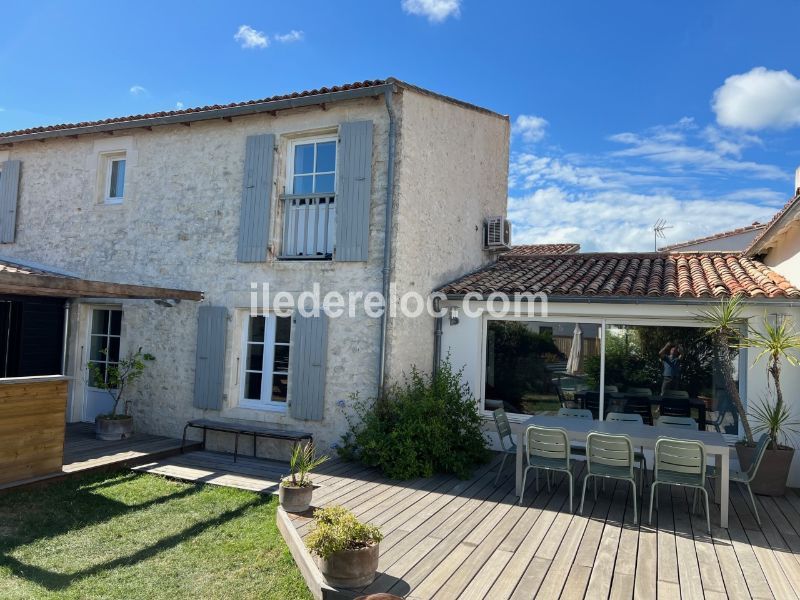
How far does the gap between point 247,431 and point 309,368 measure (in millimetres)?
1351

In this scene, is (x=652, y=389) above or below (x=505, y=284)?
below

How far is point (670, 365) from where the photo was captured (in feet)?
26.9

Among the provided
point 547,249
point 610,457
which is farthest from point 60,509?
point 547,249

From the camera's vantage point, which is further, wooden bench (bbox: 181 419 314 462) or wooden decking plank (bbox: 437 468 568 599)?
wooden bench (bbox: 181 419 314 462)

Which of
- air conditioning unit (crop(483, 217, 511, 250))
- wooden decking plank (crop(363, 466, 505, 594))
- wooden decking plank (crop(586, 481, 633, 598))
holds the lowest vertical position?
wooden decking plank (crop(363, 466, 505, 594))

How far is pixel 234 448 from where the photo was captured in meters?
8.72

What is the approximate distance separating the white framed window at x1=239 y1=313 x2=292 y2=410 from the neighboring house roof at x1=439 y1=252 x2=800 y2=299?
3018 mm

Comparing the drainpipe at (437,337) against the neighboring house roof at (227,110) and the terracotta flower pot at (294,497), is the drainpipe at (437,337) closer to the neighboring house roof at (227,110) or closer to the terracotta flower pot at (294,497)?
the neighboring house roof at (227,110)

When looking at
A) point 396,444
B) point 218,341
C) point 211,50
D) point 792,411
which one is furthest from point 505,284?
point 211,50

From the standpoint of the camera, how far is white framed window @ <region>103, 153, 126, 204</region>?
10391mm

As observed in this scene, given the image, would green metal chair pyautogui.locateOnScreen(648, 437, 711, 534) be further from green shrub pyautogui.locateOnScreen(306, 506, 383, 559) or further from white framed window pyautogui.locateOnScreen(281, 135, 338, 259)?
white framed window pyautogui.locateOnScreen(281, 135, 338, 259)

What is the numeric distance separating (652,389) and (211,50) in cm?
995

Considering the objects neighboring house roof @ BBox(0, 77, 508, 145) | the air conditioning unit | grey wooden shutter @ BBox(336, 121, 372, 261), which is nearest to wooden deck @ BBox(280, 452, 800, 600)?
grey wooden shutter @ BBox(336, 121, 372, 261)

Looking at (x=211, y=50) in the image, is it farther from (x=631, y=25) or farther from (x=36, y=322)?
(x=631, y=25)
